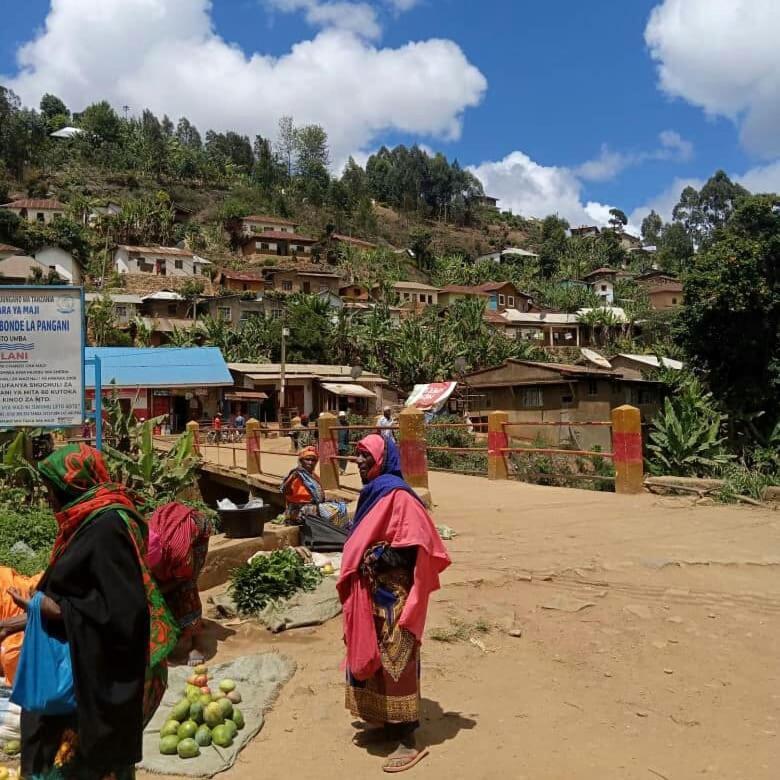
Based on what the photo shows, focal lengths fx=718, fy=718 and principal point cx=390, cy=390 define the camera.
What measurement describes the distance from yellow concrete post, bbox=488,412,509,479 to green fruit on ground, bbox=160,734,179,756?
1004 cm

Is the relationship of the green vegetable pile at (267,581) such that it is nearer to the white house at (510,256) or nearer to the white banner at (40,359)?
the white banner at (40,359)

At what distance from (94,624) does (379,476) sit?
1.75 m

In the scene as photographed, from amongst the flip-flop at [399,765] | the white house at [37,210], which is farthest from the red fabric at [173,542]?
the white house at [37,210]

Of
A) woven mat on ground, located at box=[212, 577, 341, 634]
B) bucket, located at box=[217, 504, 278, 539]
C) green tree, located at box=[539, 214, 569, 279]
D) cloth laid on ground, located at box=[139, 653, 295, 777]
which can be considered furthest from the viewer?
green tree, located at box=[539, 214, 569, 279]

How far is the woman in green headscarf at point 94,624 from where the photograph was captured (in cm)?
227

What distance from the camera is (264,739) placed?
3.98 meters

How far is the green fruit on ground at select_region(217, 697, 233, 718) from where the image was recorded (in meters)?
3.95

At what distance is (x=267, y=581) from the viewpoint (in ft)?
20.0

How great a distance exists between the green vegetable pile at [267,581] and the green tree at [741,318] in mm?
12474

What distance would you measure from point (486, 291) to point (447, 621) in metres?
57.6

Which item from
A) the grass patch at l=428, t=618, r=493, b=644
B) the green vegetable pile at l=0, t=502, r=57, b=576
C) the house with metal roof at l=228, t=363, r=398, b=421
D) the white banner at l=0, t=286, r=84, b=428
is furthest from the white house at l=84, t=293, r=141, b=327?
the grass patch at l=428, t=618, r=493, b=644

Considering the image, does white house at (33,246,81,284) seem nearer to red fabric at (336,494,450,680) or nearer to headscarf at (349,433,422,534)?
headscarf at (349,433,422,534)

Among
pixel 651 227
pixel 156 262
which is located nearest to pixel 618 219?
pixel 651 227

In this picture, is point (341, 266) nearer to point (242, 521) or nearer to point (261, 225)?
point (261, 225)
